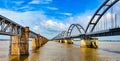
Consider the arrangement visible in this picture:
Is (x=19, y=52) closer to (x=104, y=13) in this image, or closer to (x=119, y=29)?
(x=119, y=29)

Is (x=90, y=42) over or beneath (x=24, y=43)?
beneath

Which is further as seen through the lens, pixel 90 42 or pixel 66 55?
pixel 90 42

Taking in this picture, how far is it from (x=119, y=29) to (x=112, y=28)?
10.6 ft

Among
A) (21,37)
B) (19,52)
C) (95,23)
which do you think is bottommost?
(19,52)

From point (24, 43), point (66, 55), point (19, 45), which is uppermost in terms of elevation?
point (24, 43)

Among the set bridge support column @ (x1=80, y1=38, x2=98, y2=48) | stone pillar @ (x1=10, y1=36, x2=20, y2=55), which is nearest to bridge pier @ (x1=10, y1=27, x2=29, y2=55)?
stone pillar @ (x1=10, y1=36, x2=20, y2=55)

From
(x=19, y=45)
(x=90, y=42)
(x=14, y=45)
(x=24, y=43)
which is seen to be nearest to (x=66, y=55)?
(x=24, y=43)

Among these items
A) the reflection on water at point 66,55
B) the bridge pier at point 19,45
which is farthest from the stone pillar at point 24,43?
the reflection on water at point 66,55

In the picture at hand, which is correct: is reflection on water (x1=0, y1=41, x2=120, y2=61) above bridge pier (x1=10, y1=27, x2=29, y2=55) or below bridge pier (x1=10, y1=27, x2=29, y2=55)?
below

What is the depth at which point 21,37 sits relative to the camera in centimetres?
3878

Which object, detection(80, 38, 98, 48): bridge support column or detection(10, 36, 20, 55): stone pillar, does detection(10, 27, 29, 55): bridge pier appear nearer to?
detection(10, 36, 20, 55): stone pillar

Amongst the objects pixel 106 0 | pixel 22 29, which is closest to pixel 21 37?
pixel 22 29

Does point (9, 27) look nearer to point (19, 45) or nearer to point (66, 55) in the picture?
point (19, 45)

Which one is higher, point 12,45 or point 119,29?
point 119,29
